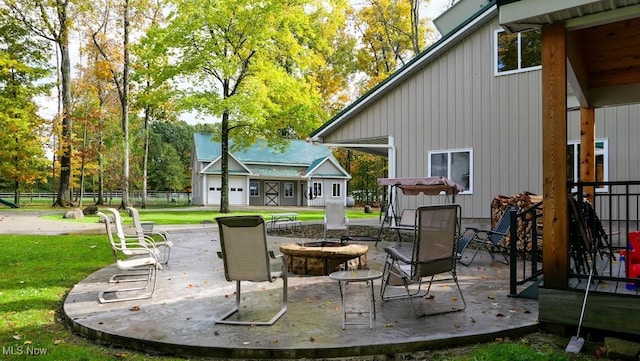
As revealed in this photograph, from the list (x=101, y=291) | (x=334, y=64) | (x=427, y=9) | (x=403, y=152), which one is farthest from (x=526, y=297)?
(x=334, y=64)

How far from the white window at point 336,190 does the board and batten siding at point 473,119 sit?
982 inches

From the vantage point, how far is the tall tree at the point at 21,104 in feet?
75.9

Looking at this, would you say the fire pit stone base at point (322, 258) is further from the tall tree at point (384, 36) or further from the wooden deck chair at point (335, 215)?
the tall tree at point (384, 36)

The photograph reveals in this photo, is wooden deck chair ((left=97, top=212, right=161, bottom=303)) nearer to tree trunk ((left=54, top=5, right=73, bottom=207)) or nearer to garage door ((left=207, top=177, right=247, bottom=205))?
tree trunk ((left=54, top=5, right=73, bottom=207))

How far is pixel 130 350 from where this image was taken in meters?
3.78

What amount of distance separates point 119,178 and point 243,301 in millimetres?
27834

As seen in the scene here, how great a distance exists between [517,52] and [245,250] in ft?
30.3

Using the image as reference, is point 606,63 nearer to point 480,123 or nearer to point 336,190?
point 480,123

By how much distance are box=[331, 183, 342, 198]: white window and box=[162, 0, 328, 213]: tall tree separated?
45.9 feet

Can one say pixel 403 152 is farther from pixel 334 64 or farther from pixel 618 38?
pixel 334 64

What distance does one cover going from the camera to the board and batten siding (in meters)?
10.6

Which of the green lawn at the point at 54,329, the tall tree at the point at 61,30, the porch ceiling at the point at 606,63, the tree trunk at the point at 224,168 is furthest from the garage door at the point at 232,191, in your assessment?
the porch ceiling at the point at 606,63

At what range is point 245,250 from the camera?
4.45 meters

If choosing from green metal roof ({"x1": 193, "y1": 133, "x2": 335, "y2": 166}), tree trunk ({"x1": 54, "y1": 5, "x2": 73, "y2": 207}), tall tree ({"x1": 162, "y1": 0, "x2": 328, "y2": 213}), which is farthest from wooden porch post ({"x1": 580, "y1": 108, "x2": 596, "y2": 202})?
green metal roof ({"x1": 193, "y1": 133, "x2": 335, "y2": 166})
